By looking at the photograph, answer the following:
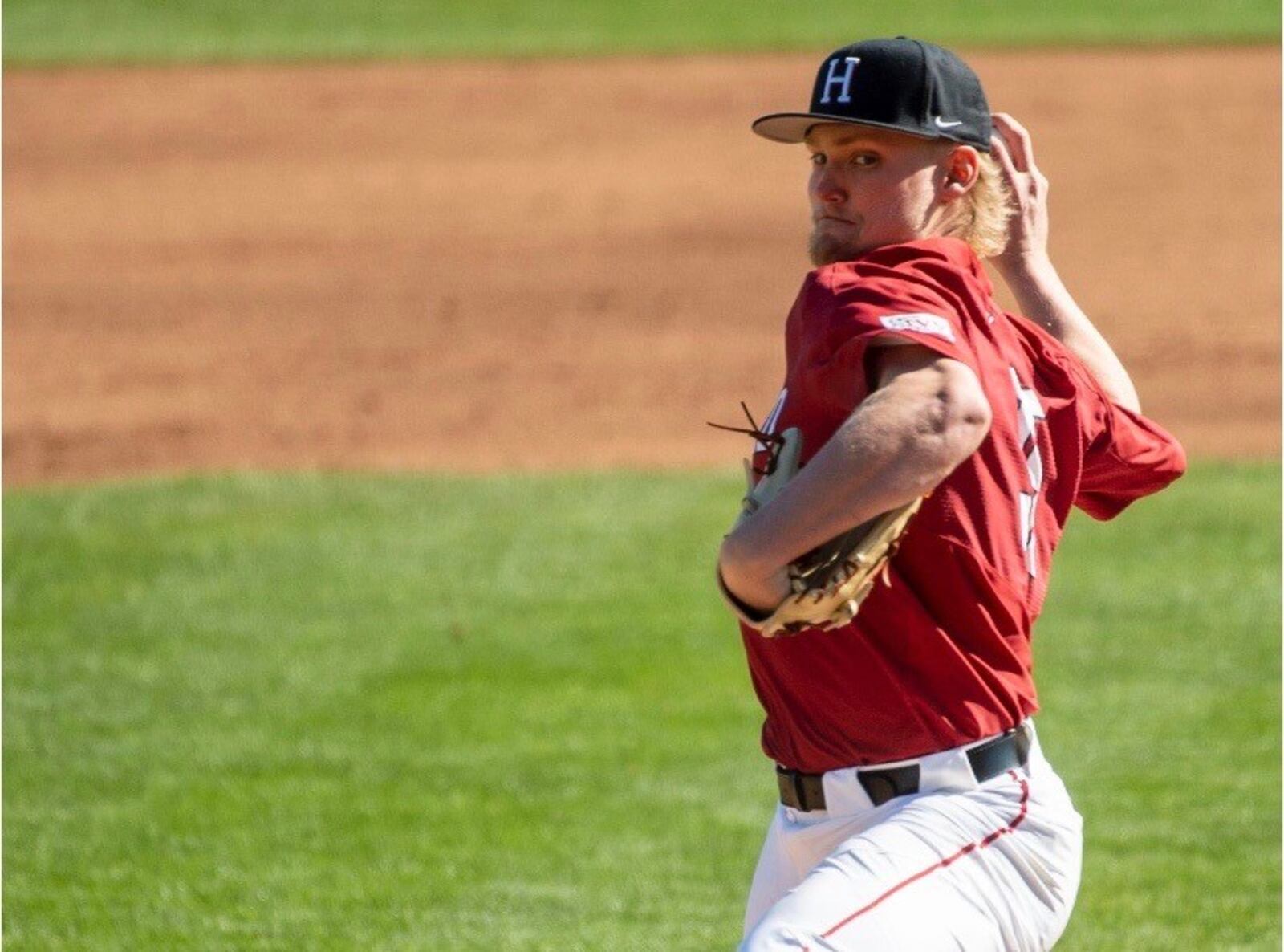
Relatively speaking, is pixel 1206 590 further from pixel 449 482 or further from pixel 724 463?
pixel 449 482

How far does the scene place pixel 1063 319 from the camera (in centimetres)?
338

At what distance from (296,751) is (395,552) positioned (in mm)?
2519

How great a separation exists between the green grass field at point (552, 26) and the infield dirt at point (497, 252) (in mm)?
672

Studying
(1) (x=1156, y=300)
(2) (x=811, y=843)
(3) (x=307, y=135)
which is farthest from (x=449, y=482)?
(3) (x=307, y=135)

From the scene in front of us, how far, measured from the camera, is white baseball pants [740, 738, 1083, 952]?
268cm

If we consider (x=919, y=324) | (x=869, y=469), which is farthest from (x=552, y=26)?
(x=869, y=469)

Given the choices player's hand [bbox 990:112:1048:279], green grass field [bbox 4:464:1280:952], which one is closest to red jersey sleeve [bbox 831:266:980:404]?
player's hand [bbox 990:112:1048:279]

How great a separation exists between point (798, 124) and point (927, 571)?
0.70 metres

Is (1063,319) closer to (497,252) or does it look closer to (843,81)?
(843,81)

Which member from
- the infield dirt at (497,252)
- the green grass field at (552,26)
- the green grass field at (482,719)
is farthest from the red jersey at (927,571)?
the green grass field at (552,26)

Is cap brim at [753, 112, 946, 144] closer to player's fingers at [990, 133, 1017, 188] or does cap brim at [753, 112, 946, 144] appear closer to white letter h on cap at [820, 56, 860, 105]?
white letter h on cap at [820, 56, 860, 105]

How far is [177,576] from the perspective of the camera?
29.3 ft

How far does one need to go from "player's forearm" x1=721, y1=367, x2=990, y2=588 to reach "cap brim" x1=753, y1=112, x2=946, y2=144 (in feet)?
1.50

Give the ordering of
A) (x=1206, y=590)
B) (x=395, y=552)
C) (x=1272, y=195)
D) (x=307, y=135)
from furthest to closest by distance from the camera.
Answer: (x=307, y=135) < (x=1272, y=195) < (x=395, y=552) < (x=1206, y=590)
